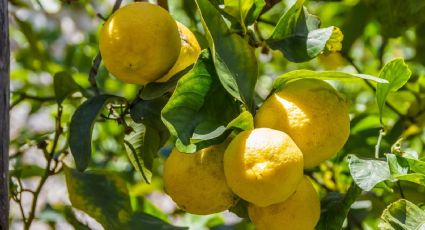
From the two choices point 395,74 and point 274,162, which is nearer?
point 274,162

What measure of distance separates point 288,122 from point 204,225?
2.52 feet

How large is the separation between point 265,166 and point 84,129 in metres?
0.26

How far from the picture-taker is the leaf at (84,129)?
3.03ft

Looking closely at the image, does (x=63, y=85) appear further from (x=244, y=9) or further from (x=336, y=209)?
(x=336, y=209)

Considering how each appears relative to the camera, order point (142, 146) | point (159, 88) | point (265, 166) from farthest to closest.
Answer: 1. point (142, 146)
2. point (159, 88)
3. point (265, 166)

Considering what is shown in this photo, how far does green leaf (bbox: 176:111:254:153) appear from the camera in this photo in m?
0.80

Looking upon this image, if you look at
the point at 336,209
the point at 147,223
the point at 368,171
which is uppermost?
the point at 368,171

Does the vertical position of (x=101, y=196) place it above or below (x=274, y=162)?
below

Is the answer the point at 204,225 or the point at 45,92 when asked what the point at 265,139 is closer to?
the point at 204,225

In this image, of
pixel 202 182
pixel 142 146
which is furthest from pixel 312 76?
pixel 142 146

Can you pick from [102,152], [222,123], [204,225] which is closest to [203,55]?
[222,123]

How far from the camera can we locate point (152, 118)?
95cm

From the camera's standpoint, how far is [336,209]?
0.94 meters

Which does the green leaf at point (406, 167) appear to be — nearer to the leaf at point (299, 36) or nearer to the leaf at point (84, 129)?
the leaf at point (299, 36)
